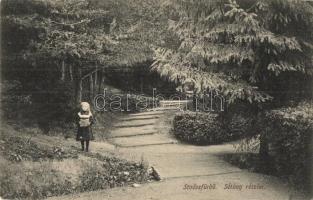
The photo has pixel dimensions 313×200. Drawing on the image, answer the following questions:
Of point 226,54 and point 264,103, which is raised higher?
point 226,54

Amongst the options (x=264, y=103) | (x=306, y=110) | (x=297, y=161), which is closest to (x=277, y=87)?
(x=264, y=103)

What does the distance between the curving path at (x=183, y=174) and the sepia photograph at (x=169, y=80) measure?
3 centimetres

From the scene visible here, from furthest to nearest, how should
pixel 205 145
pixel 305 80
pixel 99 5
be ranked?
pixel 205 145 < pixel 99 5 < pixel 305 80

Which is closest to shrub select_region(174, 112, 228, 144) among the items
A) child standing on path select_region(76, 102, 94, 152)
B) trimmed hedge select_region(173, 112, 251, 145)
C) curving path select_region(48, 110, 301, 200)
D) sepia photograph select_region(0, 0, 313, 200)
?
trimmed hedge select_region(173, 112, 251, 145)

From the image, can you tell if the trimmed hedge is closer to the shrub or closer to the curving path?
the shrub

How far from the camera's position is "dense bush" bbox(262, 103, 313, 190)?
8.31 meters

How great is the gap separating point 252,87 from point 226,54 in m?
0.85

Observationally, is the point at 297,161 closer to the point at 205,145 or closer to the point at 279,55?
the point at 279,55

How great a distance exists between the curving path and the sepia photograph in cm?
3

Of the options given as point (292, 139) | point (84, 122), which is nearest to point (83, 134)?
point (84, 122)

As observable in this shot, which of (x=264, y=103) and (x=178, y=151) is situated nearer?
(x=264, y=103)

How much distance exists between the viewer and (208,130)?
14.3 meters

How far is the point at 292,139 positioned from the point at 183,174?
2.40 m

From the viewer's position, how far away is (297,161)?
8.56 m
